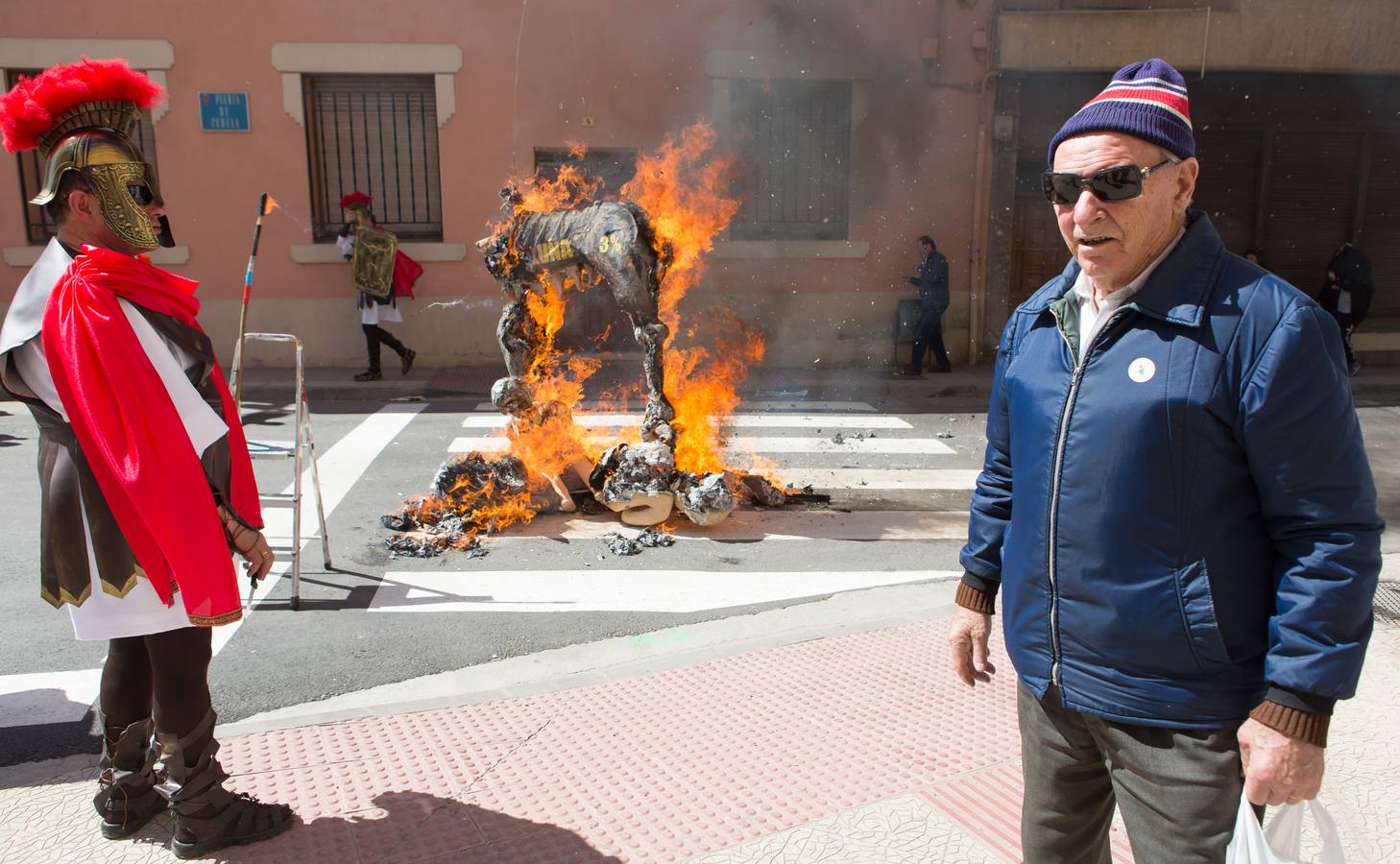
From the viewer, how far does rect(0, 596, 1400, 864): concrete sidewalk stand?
9.46 feet

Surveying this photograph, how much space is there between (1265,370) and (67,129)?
3134 millimetres

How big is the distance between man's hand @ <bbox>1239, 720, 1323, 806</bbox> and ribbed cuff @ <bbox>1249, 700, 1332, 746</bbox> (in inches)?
0.4

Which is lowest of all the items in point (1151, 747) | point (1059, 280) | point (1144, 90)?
point (1151, 747)

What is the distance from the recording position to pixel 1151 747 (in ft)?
6.17

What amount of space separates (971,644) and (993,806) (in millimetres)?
1023

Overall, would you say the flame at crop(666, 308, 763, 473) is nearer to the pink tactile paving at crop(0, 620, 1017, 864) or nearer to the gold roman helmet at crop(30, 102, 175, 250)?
the pink tactile paving at crop(0, 620, 1017, 864)

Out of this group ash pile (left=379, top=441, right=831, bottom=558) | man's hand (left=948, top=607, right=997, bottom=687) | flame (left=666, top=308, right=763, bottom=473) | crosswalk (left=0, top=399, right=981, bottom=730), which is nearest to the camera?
man's hand (left=948, top=607, right=997, bottom=687)

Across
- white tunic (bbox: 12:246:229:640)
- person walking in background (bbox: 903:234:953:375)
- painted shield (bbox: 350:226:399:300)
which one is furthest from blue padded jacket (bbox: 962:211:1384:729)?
person walking in background (bbox: 903:234:953:375)

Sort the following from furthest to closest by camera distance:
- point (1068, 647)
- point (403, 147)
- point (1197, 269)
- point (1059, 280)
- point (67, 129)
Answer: point (403, 147) → point (67, 129) → point (1059, 280) → point (1068, 647) → point (1197, 269)

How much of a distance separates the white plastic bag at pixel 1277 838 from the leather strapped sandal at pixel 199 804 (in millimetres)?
2612

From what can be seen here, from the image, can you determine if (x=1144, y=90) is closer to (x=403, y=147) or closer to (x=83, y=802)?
(x=83, y=802)

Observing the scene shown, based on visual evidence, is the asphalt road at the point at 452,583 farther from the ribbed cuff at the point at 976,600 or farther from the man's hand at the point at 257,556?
the ribbed cuff at the point at 976,600

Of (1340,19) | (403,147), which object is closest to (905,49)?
(1340,19)

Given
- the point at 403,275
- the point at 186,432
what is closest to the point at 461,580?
the point at 186,432
